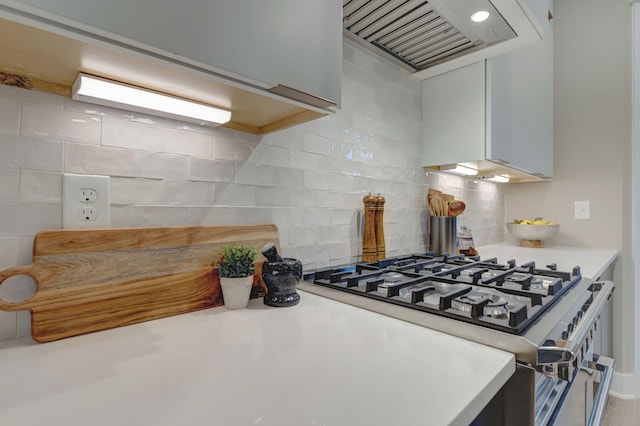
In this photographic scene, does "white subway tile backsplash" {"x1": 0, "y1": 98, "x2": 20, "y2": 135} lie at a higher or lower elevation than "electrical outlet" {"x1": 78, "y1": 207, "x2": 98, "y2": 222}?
higher

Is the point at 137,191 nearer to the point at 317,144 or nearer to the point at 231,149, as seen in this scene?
the point at 231,149

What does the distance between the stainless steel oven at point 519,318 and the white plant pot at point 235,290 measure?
0.25 meters

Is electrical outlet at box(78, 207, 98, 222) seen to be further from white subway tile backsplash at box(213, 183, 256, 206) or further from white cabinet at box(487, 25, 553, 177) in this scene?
white cabinet at box(487, 25, 553, 177)

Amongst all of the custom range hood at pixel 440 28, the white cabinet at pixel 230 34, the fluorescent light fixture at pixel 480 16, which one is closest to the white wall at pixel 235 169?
the custom range hood at pixel 440 28

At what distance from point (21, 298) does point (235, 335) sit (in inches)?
17.6

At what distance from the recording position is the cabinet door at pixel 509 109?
155 cm

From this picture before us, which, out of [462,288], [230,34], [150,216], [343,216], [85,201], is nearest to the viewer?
[230,34]

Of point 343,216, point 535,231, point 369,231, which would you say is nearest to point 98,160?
point 343,216

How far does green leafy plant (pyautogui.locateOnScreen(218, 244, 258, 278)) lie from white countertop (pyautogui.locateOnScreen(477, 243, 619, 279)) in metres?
1.42

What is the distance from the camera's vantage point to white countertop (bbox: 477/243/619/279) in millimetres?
1587

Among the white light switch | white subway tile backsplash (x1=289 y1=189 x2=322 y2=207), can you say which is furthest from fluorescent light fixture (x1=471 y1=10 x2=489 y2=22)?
the white light switch

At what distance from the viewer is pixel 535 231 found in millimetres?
2344

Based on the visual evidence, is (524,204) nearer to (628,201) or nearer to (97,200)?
(628,201)

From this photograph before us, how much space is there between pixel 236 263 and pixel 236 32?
1.81ft
